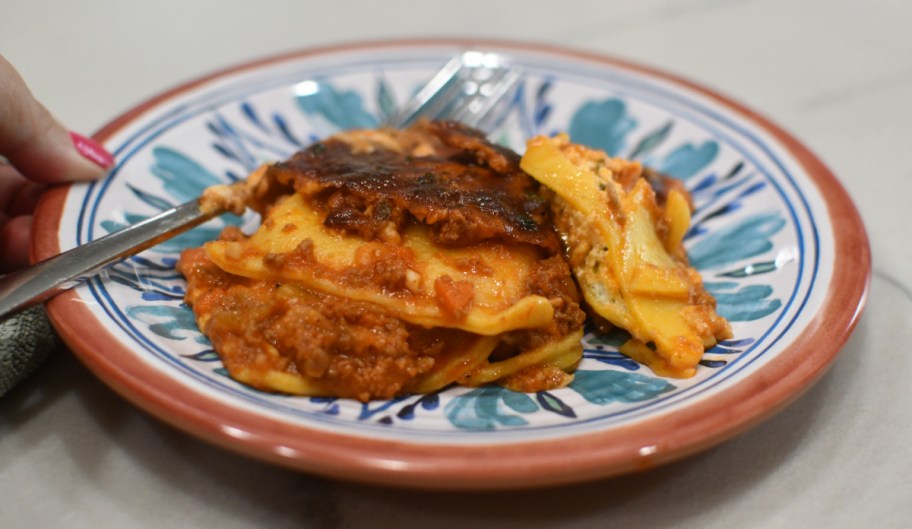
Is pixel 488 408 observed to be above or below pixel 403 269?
below

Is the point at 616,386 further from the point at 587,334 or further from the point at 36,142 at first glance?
the point at 36,142

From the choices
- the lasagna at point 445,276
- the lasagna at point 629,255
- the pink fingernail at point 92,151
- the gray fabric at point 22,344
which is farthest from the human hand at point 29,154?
the lasagna at point 629,255

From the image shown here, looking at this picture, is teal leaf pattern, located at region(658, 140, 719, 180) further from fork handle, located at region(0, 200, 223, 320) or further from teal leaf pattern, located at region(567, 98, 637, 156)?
fork handle, located at region(0, 200, 223, 320)

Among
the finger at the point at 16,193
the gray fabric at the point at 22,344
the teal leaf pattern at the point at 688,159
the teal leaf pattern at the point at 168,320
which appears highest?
the teal leaf pattern at the point at 688,159

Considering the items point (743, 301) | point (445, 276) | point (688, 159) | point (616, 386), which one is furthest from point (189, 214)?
point (688, 159)

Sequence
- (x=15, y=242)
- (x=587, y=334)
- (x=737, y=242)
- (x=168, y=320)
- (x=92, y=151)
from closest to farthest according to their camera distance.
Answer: (x=168, y=320)
(x=587, y=334)
(x=15, y=242)
(x=92, y=151)
(x=737, y=242)

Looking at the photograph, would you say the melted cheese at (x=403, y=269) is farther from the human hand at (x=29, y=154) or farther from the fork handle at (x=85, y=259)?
the human hand at (x=29, y=154)

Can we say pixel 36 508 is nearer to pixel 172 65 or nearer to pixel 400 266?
pixel 400 266
